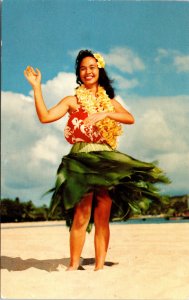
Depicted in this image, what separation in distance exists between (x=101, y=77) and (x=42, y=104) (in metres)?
0.55

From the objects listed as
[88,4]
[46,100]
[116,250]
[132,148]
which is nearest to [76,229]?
[116,250]

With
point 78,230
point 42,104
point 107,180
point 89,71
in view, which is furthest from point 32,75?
point 78,230

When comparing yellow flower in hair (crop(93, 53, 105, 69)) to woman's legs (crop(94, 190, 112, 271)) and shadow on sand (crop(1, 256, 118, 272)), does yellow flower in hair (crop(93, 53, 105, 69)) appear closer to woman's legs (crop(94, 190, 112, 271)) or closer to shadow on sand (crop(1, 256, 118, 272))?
woman's legs (crop(94, 190, 112, 271))

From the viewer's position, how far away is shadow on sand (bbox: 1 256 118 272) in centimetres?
372

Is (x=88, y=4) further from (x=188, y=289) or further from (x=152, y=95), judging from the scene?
(x=188, y=289)

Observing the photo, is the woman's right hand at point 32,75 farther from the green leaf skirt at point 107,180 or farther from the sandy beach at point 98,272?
the sandy beach at point 98,272

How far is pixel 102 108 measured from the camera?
3760mm

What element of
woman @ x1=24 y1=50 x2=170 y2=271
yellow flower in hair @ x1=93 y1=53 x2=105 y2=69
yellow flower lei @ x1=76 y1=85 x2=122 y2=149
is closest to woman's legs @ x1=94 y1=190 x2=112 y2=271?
woman @ x1=24 y1=50 x2=170 y2=271

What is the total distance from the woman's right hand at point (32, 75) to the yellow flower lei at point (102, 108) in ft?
1.08

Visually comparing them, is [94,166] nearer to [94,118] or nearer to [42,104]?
[94,118]

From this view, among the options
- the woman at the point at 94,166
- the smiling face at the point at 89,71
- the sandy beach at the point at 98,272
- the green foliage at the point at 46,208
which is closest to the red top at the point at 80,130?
the woman at the point at 94,166

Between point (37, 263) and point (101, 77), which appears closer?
point (101, 77)

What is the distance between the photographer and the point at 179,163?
3.93 m

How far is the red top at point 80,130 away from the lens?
3.69 m
